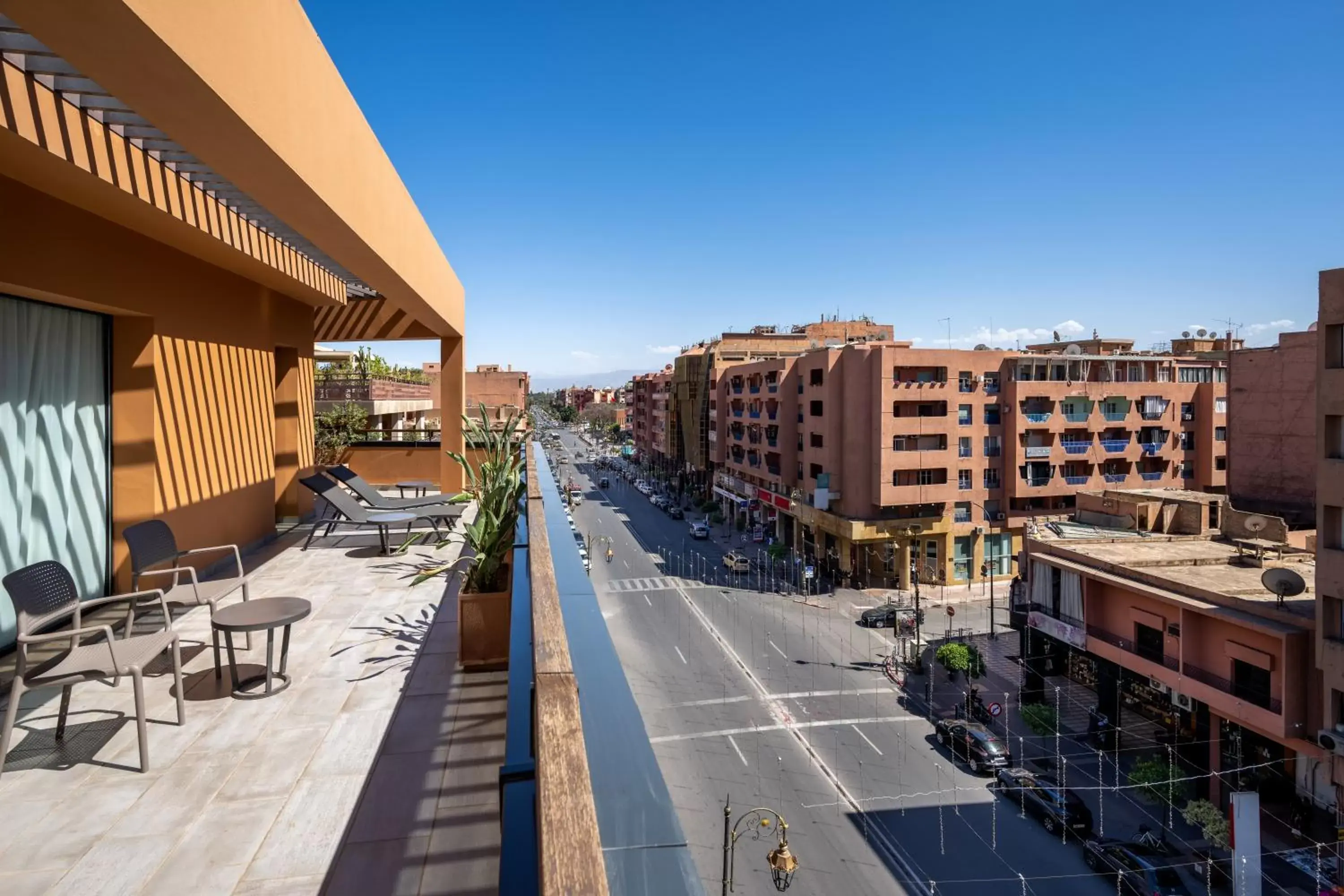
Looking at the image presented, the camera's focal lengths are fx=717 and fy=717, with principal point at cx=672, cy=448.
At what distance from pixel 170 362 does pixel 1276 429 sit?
90.8 ft

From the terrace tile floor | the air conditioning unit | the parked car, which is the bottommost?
the parked car

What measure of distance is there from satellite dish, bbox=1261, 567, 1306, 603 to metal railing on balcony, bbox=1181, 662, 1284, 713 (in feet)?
5.86

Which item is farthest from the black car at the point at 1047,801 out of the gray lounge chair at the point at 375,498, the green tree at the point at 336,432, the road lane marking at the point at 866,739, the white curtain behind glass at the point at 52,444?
the white curtain behind glass at the point at 52,444

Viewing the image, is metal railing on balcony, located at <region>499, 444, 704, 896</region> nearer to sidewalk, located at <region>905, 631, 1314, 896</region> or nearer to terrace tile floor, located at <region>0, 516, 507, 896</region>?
terrace tile floor, located at <region>0, 516, 507, 896</region>

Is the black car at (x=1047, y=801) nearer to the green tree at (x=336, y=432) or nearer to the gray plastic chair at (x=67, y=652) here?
the green tree at (x=336, y=432)

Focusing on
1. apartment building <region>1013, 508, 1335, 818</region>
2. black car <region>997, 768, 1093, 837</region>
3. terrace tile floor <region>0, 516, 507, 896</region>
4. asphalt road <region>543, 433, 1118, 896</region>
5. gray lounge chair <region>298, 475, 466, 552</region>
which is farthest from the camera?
black car <region>997, 768, 1093, 837</region>

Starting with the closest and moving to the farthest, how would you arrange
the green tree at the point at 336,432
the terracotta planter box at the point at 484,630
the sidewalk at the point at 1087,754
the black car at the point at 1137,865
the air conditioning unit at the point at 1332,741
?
1. the terracotta planter box at the point at 484,630
2. the air conditioning unit at the point at 1332,741
3. the black car at the point at 1137,865
4. the green tree at the point at 336,432
5. the sidewalk at the point at 1087,754

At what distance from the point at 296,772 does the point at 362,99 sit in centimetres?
377

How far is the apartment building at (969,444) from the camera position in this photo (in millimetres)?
28125

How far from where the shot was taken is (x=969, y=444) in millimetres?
29094

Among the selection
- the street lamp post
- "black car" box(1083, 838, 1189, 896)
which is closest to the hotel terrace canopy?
the street lamp post

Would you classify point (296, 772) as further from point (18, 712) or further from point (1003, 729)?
point (1003, 729)

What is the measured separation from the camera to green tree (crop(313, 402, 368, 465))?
1251 cm

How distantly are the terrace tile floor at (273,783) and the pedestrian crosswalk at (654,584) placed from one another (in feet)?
81.4
